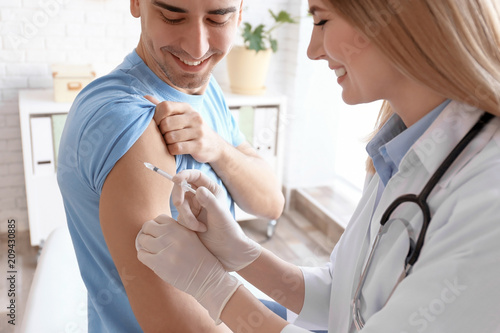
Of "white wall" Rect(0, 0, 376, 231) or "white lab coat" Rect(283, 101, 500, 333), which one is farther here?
"white wall" Rect(0, 0, 376, 231)

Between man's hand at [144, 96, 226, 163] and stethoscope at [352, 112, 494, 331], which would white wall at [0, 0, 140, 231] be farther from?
stethoscope at [352, 112, 494, 331]

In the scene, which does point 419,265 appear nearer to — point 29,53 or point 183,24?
point 183,24

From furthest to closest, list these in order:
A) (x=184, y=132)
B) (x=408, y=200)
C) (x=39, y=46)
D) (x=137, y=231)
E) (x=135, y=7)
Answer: (x=39, y=46)
(x=135, y=7)
(x=184, y=132)
(x=137, y=231)
(x=408, y=200)

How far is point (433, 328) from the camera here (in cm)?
80

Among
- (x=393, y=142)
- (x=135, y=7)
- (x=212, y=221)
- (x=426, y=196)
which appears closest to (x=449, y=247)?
(x=426, y=196)

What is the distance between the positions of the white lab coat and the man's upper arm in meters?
0.24

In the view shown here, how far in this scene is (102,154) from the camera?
102cm

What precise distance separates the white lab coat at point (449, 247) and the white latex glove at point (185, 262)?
0.17 meters

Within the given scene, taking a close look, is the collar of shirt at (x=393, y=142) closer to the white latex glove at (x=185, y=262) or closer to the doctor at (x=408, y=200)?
the doctor at (x=408, y=200)

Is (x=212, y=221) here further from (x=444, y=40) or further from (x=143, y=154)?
(x=444, y=40)

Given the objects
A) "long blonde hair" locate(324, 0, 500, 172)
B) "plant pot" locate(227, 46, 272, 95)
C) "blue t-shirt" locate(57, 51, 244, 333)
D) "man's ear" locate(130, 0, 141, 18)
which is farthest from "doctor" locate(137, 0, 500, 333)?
"plant pot" locate(227, 46, 272, 95)

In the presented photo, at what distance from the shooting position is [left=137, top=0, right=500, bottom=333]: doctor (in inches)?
30.9

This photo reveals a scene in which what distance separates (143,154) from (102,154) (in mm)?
83

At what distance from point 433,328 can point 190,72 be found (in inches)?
31.7
